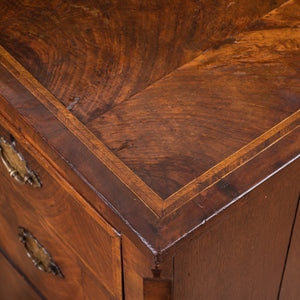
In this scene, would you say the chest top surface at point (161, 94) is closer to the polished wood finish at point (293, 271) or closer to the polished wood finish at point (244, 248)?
the polished wood finish at point (244, 248)

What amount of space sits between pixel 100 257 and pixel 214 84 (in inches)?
9.7

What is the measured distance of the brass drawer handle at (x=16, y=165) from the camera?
0.69 m

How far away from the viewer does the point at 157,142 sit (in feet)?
1.84

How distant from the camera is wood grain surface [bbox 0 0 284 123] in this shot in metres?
0.63

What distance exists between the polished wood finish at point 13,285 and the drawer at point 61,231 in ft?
0.23

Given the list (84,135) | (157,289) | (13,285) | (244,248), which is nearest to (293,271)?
(244,248)

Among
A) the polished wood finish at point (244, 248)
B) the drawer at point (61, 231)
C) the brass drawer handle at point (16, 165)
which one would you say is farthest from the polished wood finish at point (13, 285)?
the polished wood finish at point (244, 248)

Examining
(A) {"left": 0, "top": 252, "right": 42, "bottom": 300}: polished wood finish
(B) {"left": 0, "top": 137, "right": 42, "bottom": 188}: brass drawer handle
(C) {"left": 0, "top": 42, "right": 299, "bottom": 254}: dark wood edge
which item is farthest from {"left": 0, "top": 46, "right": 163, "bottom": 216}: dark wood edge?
(A) {"left": 0, "top": 252, "right": 42, "bottom": 300}: polished wood finish

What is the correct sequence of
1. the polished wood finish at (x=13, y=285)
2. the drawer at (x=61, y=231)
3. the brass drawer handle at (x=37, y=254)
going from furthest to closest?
the polished wood finish at (x=13, y=285)
the brass drawer handle at (x=37, y=254)
the drawer at (x=61, y=231)

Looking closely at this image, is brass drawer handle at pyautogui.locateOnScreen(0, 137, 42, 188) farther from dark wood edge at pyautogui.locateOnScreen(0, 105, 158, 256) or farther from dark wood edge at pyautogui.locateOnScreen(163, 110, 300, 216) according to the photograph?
dark wood edge at pyautogui.locateOnScreen(163, 110, 300, 216)

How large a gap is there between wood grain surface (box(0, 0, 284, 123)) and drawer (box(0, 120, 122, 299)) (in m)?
0.10

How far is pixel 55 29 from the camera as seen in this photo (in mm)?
714

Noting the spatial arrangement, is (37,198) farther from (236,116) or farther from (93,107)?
(236,116)

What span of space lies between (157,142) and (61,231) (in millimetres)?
231
